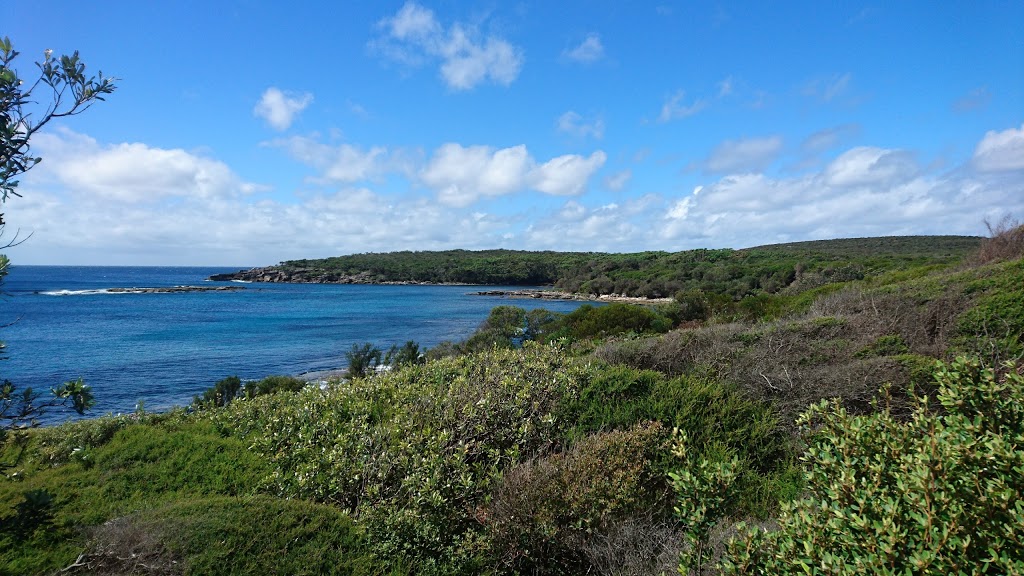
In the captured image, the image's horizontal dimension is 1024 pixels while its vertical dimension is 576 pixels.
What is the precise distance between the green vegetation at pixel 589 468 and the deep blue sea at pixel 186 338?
13.0 feet

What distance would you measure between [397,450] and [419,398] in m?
1.29

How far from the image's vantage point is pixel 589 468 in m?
4.77

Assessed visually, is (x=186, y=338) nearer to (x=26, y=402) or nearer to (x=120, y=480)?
(x=120, y=480)

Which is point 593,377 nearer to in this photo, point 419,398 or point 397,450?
point 419,398

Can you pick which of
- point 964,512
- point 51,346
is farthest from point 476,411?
point 51,346

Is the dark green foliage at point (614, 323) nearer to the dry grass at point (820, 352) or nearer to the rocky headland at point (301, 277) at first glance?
the dry grass at point (820, 352)

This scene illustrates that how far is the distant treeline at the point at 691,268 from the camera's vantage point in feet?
151

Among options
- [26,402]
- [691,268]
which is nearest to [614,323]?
[26,402]

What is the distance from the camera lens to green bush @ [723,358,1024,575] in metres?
2.12

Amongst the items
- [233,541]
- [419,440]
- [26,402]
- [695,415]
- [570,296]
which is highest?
[26,402]

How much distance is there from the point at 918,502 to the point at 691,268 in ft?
217

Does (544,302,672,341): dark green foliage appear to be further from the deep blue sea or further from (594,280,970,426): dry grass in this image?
the deep blue sea

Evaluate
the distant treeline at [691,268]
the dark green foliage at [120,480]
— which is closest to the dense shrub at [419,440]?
the dark green foliage at [120,480]

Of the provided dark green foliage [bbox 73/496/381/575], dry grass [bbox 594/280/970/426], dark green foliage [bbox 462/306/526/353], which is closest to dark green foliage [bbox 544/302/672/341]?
dark green foliage [bbox 462/306/526/353]
